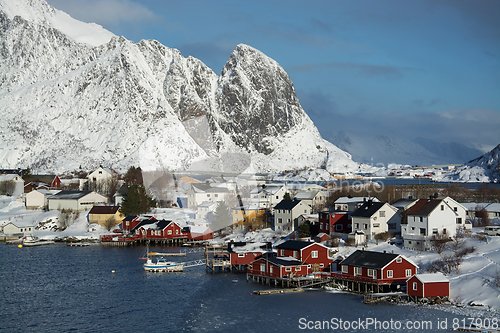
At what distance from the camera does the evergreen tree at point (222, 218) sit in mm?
56188

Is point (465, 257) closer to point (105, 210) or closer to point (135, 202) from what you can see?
point (135, 202)

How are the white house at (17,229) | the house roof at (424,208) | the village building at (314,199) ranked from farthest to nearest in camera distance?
the village building at (314,199) < the white house at (17,229) < the house roof at (424,208)

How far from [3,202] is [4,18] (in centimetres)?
11128

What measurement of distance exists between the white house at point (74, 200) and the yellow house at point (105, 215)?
564cm

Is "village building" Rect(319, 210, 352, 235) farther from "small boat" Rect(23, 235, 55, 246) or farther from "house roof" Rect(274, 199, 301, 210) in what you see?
"small boat" Rect(23, 235, 55, 246)

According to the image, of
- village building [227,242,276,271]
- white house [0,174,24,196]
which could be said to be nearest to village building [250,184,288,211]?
village building [227,242,276,271]

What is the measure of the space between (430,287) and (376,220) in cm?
1477

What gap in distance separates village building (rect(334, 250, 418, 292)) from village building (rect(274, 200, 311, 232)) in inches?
794

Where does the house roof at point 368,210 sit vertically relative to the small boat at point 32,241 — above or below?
above

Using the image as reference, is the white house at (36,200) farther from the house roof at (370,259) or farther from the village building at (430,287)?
the village building at (430,287)

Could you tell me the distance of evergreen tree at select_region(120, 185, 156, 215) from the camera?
6469 centimetres

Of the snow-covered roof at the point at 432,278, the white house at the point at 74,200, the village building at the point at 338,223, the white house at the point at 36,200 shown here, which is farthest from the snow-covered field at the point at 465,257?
the white house at the point at 36,200

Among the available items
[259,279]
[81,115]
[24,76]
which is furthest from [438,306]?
[24,76]

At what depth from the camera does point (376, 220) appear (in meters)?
44.0
